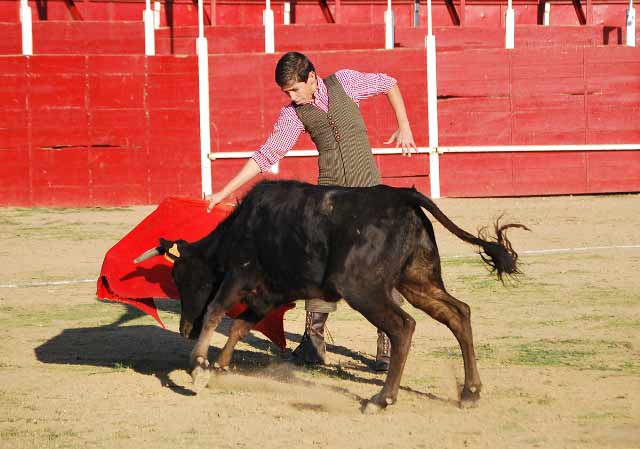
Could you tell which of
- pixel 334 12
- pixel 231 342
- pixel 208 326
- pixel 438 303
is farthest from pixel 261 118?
pixel 438 303

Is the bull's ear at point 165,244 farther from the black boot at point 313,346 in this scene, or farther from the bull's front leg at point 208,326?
the black boot at point 313,346

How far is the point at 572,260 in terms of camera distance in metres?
8.11

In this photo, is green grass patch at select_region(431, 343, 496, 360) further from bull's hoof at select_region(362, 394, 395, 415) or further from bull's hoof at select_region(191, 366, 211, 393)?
bull's hoof at select_region(191, 366, 211, 393)

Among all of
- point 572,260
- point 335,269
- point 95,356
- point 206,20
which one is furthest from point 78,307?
point 206,20

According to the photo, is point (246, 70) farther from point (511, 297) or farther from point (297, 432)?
point (297, 432)

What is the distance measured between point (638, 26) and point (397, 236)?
46.5 ft

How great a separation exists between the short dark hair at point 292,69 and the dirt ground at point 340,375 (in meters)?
1.18

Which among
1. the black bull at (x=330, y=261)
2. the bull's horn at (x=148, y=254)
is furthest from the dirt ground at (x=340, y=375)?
the bull's horn at (x=148, y=254)

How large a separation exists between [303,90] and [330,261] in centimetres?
77

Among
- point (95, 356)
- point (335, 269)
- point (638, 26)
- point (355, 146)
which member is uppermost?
point (638, 26)

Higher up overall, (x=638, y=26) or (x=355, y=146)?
(x=638, y=26)

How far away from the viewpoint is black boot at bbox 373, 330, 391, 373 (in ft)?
16.6

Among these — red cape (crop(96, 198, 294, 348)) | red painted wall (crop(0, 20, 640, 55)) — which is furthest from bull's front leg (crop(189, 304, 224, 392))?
red painted wall (crop(0, 20, 640, 55))

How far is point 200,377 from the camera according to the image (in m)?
4.50
